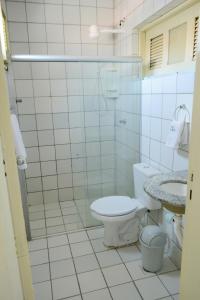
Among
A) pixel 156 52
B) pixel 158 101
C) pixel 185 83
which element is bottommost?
pixel 158 101

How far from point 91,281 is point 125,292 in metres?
0.27

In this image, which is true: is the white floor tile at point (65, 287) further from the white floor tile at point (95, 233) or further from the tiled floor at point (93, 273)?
the white floor tile at point (95, 233)

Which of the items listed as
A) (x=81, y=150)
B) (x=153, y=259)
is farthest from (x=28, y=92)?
(x=153, y=259)

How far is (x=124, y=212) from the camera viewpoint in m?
1.98

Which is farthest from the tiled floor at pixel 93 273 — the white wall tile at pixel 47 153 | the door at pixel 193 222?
the white wall tile at pixel 47 153

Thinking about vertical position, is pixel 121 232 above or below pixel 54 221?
above

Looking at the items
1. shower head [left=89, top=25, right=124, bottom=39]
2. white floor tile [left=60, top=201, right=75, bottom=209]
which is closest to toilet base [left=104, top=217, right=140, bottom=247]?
white floor tile [left=60, top=201, right=75, bottom=209]

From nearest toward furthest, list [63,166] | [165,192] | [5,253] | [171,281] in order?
[5,253] < [165,192] < [171,281] < [63,166]

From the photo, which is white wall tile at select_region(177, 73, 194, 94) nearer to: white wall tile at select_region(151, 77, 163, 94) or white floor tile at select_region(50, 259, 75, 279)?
white wall tile at select_region(151, 77, 163, 94)

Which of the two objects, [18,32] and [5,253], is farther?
[18,32]

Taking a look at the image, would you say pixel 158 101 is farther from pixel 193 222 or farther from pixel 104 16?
pixel 104 16

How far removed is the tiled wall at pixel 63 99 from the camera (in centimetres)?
251

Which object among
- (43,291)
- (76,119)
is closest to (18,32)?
(76,119)

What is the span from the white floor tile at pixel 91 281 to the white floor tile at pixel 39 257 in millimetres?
387
